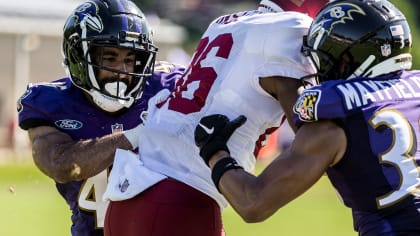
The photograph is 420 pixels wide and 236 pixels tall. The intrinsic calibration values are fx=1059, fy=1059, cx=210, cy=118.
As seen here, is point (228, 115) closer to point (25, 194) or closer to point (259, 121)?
point (259, 121)

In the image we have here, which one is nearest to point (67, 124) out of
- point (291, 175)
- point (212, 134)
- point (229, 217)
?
point (212, 134)

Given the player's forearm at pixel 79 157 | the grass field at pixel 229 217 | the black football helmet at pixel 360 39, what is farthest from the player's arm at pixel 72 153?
the grass field at pixel 229 217

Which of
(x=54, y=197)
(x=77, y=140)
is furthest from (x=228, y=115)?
(x=54, y=197)

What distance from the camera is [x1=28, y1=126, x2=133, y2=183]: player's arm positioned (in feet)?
15.1

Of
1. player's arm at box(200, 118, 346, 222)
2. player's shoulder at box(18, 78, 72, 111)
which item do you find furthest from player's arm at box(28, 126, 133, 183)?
player's arm at box(200, 118, 346, 222)

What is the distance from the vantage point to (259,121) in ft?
13.0

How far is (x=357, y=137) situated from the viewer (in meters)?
3.47

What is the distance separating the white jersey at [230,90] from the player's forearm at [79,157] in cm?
48

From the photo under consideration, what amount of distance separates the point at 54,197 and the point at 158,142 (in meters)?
9.78

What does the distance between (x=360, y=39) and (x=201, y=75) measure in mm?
698

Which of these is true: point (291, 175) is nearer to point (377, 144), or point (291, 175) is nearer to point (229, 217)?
point (377, 144)

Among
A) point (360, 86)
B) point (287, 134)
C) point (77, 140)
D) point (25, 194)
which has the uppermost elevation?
point (360, 86)

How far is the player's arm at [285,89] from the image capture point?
3.75 metres

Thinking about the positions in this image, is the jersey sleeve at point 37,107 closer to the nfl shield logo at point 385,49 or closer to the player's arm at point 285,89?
the player's arm at point 285,89
